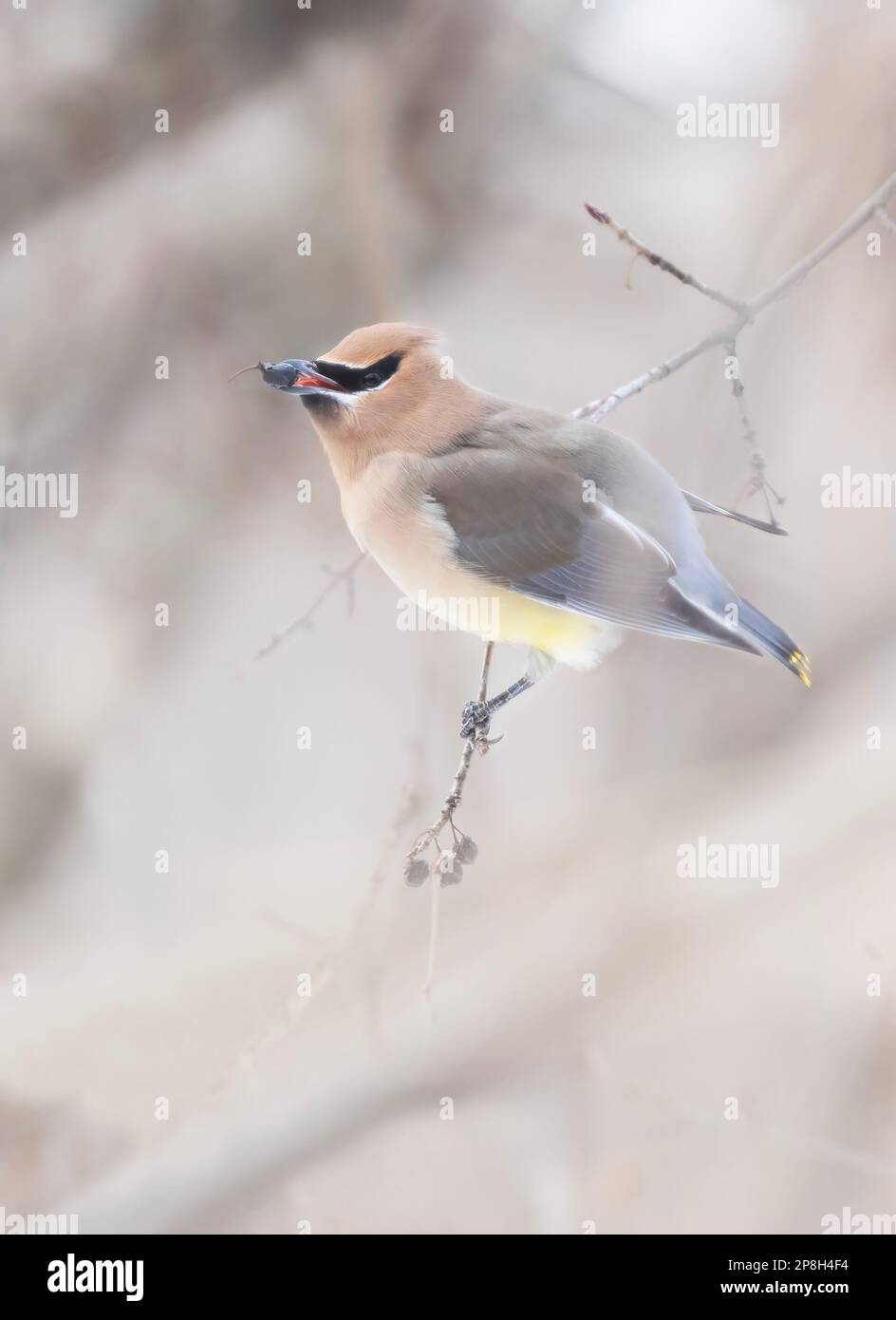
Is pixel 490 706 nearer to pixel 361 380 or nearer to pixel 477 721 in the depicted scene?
pixel 477 721

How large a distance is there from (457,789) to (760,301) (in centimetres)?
91

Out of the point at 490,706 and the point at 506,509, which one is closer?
the point at 506,509

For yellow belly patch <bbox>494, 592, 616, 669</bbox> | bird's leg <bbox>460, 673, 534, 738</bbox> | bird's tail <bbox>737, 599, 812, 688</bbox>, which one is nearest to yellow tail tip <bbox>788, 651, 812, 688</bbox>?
bird's tail <bbox>737, 599, 812, 688</bbox>

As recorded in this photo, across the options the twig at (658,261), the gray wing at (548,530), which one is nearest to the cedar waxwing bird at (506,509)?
the gray wing at (548,530)

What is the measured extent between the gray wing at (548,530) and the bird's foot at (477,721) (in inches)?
8.5

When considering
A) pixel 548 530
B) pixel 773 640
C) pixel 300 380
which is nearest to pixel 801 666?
pixel 773 640

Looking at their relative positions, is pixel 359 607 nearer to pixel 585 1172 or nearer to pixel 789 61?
pixel 585 1172

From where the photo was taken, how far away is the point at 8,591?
6.72 ft

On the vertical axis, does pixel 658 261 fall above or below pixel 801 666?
above

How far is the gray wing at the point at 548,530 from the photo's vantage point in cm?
180

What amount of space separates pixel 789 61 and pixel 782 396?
544mm

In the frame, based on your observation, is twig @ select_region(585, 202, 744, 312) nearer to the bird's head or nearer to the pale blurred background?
the pale blurred background

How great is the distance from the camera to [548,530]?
5.97 feet

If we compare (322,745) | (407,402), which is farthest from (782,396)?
(322,745)
